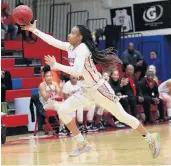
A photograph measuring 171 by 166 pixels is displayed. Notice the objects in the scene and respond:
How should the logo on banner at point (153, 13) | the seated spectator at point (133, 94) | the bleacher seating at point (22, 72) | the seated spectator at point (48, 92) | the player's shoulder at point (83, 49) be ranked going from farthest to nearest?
the logo on banner at point (153, 13) → the bleacher seating at point (22, 72) → the seated spectator at point (133, 94) → the seated spectator at point (48, 92) → the player's shoulder at point (83, 49)

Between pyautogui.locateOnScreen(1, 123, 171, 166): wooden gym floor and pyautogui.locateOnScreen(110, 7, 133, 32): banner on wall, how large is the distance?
30.7 ft

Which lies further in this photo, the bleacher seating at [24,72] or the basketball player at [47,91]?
the bleacher seating at [24,72]

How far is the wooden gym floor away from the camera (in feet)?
22.1

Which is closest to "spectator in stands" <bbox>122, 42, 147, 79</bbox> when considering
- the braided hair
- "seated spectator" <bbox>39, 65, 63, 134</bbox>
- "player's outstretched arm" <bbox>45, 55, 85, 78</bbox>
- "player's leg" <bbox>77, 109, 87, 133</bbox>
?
"player's leg" <bbox>77, 109, 87, 133</bbox>

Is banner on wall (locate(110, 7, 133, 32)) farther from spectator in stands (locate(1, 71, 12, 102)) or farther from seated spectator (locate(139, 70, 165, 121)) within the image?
spectator in stands (locate(1, 71, 12, 102))

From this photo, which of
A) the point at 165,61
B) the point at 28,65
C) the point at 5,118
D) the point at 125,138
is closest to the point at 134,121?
the point at 125,138

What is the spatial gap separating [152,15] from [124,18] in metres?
1.04

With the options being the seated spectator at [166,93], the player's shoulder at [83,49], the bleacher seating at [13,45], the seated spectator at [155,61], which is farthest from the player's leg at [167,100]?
the player's shoulder at [83,49]

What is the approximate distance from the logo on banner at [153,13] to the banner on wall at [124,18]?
57 cm

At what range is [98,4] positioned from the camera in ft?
66.1

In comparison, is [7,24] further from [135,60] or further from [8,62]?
[135,60]

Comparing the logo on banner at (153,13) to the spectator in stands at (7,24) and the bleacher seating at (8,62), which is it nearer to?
the spectator in stands at (7,24)

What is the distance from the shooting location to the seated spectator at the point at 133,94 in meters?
13.6

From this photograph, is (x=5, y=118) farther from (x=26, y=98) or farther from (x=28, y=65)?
(x=28, y=65)
